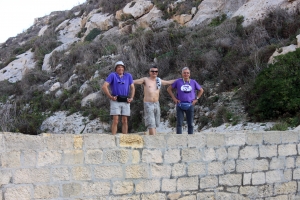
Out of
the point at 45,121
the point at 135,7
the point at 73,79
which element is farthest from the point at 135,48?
the point at 135,7

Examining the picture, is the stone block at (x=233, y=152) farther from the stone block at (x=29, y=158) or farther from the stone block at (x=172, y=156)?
the stone block at (x=29, y=158)

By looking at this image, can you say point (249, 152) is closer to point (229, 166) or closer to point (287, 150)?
point (229, 166)

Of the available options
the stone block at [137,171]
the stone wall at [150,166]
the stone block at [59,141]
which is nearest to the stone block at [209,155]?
the stone wall at [150,166]

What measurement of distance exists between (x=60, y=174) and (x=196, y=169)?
6.80 ft

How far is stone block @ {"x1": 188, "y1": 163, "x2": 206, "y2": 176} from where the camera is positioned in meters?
4.84

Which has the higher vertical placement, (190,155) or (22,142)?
(22,142)

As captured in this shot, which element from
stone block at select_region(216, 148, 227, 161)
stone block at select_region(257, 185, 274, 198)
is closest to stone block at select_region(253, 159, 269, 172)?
stone block at select_region(257, 185, 274, 198)

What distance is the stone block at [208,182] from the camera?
16.1 ft

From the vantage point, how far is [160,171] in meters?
4.65

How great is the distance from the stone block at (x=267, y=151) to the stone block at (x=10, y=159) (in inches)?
149

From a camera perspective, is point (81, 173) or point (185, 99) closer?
point (81, 173)

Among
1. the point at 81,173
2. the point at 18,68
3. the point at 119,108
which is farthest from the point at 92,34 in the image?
the point at 81,173

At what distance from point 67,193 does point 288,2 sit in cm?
1391

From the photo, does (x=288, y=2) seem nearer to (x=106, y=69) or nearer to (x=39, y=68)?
(x=106, y=69)
